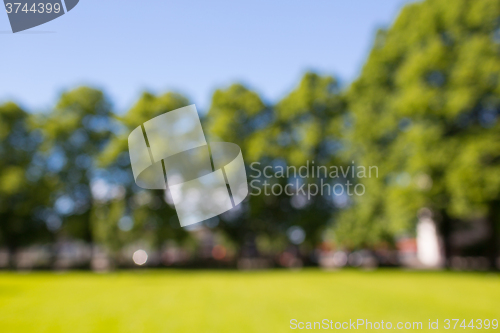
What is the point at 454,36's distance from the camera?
72.3 feet

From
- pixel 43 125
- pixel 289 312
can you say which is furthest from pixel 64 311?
pixel 43 125

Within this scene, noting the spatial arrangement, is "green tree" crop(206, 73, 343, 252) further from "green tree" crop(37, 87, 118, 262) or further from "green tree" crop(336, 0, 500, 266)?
"green tree" crop(37, 87, 118, 262)

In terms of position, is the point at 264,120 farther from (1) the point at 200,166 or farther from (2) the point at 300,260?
(2) the point at 300,260

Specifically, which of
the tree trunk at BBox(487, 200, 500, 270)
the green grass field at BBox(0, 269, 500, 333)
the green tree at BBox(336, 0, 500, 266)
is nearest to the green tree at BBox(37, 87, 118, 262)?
the green grass field at BBox(0, 269, 500, 333)

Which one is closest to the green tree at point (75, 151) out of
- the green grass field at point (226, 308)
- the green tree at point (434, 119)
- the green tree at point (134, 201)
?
the green tree at point (134, 201)

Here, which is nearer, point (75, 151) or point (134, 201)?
point (134, 201)

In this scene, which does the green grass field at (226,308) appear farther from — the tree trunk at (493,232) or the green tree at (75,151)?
the green tree at (75,151)

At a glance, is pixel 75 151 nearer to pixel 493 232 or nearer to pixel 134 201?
pixel 134 201

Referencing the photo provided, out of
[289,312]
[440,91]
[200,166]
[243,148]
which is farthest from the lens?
[243,148]

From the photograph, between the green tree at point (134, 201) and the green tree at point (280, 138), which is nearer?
the green tree at point (134, 201)

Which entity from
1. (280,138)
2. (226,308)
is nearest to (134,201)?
(280,138)

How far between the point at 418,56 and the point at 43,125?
2983 cm

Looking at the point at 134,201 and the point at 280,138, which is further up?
the point at 280,138

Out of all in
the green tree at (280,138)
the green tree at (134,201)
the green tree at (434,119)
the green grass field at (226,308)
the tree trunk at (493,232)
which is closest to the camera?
the green grass field at (226,308)
